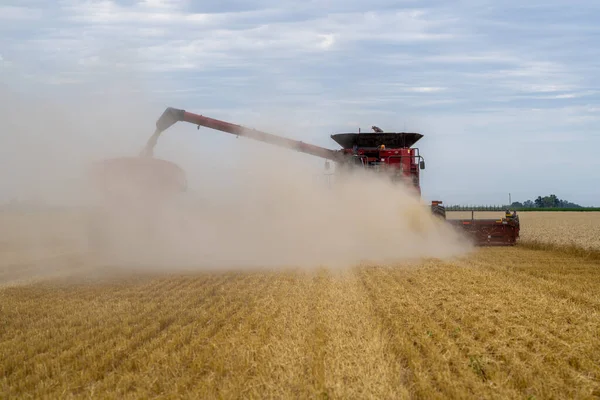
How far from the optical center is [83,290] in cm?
1080

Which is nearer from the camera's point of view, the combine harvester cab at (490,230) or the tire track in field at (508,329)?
the tire track in field at (508,329)

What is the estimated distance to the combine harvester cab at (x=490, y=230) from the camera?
19484 millimetres

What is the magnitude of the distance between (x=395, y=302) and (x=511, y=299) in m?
1.74

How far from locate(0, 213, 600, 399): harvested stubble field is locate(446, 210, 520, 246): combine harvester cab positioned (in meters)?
7.61

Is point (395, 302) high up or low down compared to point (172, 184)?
down

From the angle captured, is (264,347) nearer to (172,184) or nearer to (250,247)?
(250,247)

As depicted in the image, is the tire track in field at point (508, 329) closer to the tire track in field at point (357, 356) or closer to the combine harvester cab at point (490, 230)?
the tire track in field at point (357, 356)

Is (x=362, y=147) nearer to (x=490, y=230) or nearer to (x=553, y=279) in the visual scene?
(x=490, y=230)

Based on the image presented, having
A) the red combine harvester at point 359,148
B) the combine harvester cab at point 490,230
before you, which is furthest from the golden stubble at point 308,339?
the combine harvester cab at point 490,230

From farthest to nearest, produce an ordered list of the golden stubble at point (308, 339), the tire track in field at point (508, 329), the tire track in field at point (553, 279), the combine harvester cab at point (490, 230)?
the combine harvester cab at point (490, 230) → the tire track in field at point (553, 279) → the tire track in field at point (508, 329) → the golden stubble at point (308, 339)

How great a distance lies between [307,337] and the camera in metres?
6.56

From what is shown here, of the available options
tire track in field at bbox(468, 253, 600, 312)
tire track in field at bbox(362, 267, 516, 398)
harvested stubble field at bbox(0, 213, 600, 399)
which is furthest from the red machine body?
tire track in field at bbox(362, 267, 516, 398)

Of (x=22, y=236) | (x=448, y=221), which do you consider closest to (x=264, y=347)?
(x=448, y=221)

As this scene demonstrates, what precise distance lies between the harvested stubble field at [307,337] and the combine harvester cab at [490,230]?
7.61 m
